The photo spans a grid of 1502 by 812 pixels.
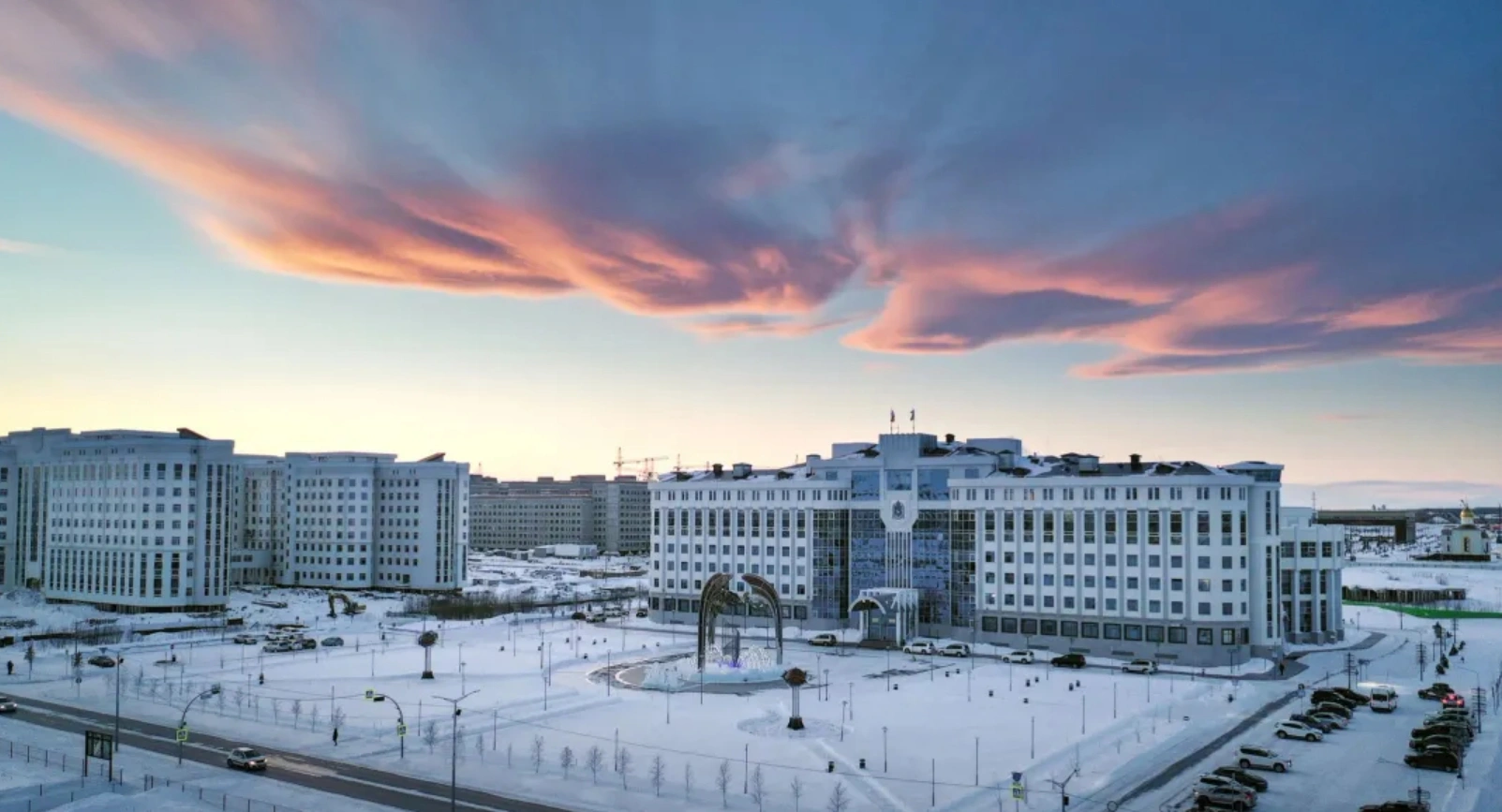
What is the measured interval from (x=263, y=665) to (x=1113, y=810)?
281 feet

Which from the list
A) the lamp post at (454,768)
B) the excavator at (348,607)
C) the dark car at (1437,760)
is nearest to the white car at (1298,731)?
the dark car at (1437,760)

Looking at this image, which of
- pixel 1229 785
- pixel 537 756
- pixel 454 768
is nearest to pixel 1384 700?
pixel 1229 785

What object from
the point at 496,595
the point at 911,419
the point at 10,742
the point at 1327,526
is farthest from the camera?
the point at 496,595

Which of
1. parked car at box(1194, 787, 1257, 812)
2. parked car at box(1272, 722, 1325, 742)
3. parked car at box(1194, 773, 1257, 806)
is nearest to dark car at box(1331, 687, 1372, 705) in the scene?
parked car at box(1272, 722, 1325, 742)

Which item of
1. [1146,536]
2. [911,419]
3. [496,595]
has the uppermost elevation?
[911,419]

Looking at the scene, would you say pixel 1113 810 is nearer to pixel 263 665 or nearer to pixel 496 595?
pixel 263 665

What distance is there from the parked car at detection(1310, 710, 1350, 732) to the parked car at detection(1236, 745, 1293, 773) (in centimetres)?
1271

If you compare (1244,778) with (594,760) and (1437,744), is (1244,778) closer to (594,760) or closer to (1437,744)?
(1437,744)

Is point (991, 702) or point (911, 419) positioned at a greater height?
point (911, 419)

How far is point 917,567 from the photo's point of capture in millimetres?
136125

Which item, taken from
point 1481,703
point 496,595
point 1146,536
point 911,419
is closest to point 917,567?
point 911,419

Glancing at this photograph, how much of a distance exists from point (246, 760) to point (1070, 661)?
252 ft

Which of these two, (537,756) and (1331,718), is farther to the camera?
(1331,718)

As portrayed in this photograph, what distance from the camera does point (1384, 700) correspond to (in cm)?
8906
